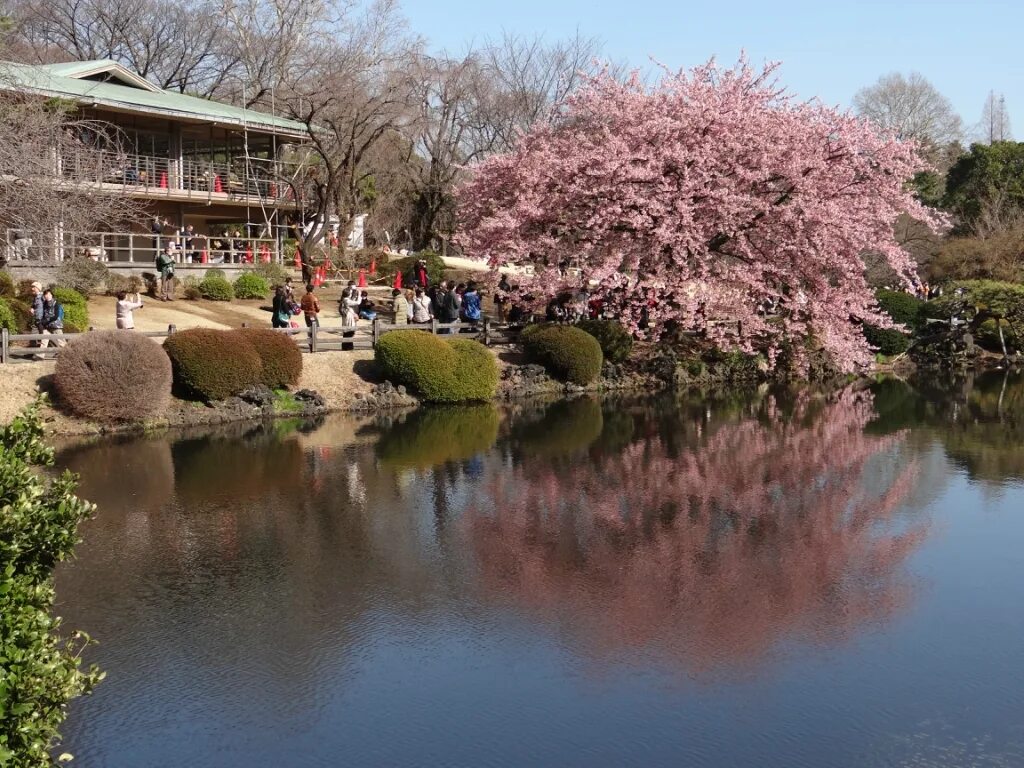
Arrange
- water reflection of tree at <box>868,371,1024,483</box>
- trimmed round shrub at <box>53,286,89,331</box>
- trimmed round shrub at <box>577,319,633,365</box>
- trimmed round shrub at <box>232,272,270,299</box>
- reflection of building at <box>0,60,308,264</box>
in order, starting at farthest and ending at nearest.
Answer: trimmed round shrub at <box>232,272,270,299</box>, reflection of building at <box>0,60,308,264</box>, trimmed round shrub at <box>577,319,633,365</box>, trimmed round shrub at <box>53,286,89,331</box>, water reflection of tree at <box>868,371,1024,483</box>

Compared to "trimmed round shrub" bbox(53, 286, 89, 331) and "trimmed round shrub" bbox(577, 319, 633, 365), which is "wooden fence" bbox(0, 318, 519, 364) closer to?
"trimmed round shrub" bbox(577, 319, 633, 365)

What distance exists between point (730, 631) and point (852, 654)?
3.70 feet

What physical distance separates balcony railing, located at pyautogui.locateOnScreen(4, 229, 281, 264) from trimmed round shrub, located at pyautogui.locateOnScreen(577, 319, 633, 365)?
13.0 meters

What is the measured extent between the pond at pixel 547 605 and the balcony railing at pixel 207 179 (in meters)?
18.9

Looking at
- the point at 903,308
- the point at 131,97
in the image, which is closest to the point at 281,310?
the point at 131,97

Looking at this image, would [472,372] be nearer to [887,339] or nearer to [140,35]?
[887,339]

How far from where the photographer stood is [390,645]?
1056 cm

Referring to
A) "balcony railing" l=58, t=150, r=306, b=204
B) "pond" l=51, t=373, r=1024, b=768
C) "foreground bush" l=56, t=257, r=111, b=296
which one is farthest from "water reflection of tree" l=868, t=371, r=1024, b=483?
"foreground bush" l=56, t=257, r=111, b=296

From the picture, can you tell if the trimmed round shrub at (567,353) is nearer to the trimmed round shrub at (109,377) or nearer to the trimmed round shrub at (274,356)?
the trimmed round shrub at (274,356)

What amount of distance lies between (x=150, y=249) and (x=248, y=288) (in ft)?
10.5

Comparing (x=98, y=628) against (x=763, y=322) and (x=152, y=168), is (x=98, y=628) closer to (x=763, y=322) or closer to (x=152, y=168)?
(x=763, y=322)

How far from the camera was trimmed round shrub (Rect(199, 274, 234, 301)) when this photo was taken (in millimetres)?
35688

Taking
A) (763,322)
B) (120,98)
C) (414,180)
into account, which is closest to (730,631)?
(763,322)

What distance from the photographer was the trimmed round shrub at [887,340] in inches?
1491
